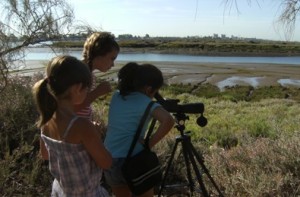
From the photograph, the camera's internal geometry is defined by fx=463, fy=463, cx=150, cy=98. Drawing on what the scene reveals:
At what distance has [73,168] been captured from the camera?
2.51 m

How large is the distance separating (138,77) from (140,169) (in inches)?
23.4

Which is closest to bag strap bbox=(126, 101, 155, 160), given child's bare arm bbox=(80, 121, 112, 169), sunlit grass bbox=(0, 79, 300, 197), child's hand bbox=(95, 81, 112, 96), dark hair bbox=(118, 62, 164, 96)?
dark hair bbox=(118, 62, 164, 96)

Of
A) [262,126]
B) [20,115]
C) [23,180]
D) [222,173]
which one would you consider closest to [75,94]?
[23,180]

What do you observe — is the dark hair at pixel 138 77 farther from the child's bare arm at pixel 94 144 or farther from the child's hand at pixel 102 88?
the child's bare arm at pixel 94 144

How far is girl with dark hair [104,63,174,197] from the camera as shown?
9.80 feet

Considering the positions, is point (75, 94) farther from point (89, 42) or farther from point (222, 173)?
point (222, 173)

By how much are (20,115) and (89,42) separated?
122 inches

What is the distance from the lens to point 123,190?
3150 millimetres

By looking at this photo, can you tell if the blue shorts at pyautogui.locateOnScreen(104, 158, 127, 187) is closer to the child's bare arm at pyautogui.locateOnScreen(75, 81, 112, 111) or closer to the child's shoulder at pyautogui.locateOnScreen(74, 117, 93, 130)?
the child's bare arm at pyautogui.locateOnScreen(75, 81, 112, 111)

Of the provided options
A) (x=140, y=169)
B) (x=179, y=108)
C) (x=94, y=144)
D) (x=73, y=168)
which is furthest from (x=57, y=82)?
(x=179, y=108)

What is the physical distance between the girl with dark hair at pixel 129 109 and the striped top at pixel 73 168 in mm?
462

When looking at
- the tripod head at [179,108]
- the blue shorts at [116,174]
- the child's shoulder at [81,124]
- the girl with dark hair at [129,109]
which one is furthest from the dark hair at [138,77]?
the child's shoulder at [81,124]

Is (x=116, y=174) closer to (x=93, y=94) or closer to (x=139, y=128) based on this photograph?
(x=139, y=128)

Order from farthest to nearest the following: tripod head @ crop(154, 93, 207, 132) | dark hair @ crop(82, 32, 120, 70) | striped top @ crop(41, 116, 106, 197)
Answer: tripod head @ crop(154, 93, 207, 132) < dark hair @ crop(82, 32, 120, 70) < striped top @ crop(41, 116, 106, 197)
